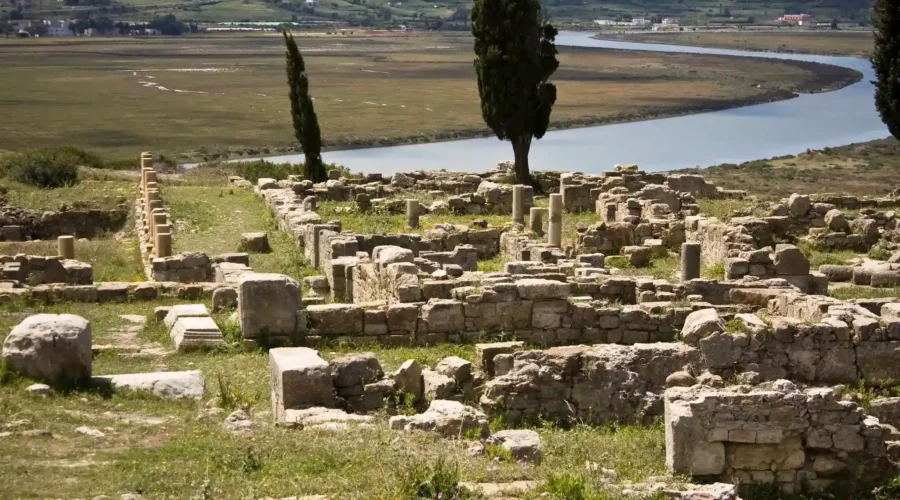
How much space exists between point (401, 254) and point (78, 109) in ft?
228

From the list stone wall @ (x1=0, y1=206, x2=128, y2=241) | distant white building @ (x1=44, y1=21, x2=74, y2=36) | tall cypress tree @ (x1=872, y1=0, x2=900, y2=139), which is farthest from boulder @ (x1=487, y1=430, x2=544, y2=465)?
distant white building @ (x1=44, y1=21, x2=74, y2=36)

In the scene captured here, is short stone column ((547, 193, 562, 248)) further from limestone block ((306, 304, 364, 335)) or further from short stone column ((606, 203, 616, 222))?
limestone block ((306, 304, 364, 335))

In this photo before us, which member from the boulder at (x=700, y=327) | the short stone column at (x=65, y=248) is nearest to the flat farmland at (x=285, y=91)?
the short stone column at (x=65, y=248)

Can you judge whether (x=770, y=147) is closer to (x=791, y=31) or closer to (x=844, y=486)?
(x=844, y=486)

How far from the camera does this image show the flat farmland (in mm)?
72062

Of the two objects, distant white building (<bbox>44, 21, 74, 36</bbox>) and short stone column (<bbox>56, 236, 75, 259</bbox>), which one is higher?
short stone column (<bbox>56, 236, 75, 259</bbox>)

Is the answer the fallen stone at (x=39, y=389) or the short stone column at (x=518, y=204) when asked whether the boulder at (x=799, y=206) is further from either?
the fallen stone at (x=39, y=389)

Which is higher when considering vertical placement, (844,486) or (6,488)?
(6,488)

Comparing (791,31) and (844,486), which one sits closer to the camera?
(844,486)

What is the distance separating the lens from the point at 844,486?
1152 centimetres

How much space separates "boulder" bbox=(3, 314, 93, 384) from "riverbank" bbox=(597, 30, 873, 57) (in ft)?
435

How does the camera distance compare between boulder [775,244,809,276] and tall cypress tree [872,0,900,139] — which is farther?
tall cypress tree [872,0,900,139]

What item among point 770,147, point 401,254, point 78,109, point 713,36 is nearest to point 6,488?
point 401,254

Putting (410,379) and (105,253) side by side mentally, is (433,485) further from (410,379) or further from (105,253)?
(105,253)
